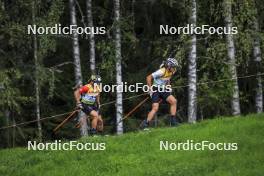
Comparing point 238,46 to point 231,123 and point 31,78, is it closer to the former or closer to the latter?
point 231,123

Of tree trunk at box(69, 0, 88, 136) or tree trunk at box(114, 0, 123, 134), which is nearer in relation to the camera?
tree trunk at box(114, 0, 123, 134)

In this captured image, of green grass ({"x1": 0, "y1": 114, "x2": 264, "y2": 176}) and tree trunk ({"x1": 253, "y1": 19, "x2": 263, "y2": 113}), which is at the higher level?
tree trunk ({"x1": 253, "y1": 19, "x2": 263, "y2": 113})

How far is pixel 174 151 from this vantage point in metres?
19.4

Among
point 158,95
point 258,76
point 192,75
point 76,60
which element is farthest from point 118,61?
point 258,76

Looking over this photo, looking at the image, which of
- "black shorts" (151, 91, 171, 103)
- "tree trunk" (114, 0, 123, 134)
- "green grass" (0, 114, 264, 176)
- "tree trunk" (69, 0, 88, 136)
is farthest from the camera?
"tree trunk" (69, 0, 88, 136)

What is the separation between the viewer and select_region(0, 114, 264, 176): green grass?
57.8 feet

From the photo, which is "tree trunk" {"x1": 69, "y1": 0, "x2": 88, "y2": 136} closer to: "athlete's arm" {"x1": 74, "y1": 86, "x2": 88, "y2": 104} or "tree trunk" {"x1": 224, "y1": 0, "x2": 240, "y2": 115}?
"athlete's arm" {"x1": 74, "y1": 86, "x2": 88, "y2": 104}

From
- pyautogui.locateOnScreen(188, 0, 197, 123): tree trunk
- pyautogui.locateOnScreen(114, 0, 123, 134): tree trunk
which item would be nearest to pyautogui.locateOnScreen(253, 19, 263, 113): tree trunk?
pyautogui.locateOnScreen(188, 0, 197, 123): tree trunk

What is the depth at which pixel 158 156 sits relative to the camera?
1902cm

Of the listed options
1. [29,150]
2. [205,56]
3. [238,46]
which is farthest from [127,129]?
[29,150]

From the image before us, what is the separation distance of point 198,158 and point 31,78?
1142cm

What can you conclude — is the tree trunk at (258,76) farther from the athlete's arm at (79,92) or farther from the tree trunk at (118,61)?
the athlete's arm at (79,92)

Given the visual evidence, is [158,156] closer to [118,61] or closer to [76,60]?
[118,61]

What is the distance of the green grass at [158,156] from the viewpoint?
57.8 feet
